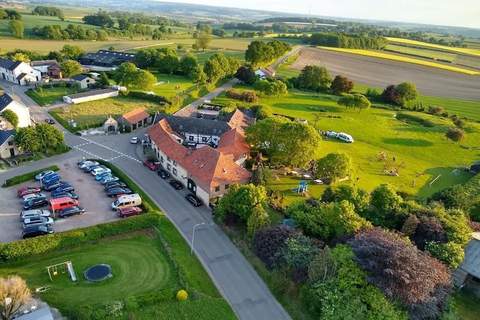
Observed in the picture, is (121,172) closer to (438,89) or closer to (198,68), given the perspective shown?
(198,68)

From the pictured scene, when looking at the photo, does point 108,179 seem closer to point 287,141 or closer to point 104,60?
point 287,141

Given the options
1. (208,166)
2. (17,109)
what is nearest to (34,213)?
(208,166)

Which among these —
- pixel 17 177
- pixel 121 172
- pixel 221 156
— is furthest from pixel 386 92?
pixel 17 177

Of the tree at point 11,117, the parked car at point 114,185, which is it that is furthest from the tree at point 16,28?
the parked car at point 114,185

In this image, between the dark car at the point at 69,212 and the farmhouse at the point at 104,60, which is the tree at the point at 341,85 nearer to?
the farmhouse at the point at 104,60

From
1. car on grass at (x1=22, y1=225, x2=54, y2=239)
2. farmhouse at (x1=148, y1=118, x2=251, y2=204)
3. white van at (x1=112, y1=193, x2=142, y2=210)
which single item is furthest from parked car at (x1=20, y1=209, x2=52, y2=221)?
farmhouse at (x1=148, y1=118, x2=251, y2=204)

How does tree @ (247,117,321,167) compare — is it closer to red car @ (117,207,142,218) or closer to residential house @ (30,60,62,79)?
red car @ (117,207,142,218)

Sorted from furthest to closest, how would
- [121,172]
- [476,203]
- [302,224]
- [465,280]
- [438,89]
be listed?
[438,89] → [121,172] → [476,203] → [302,224] → [465,280]
